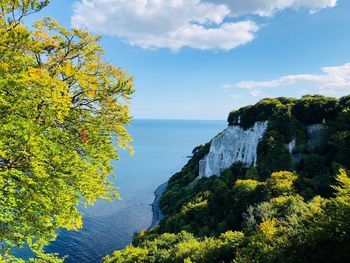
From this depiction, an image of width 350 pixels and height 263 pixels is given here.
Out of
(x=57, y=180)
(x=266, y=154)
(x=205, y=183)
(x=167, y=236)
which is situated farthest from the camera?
(x=205, y=183)

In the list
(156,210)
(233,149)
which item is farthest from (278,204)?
(156,210)

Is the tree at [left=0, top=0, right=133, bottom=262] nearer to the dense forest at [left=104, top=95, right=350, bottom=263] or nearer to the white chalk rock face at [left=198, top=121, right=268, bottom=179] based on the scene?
the dense forest at [left=104, top=95, right=350, bottom=263]

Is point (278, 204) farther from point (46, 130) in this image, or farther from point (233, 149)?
point (233, 149)

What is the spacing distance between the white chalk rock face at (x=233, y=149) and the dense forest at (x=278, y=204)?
81.3 inches

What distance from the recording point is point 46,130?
14.9 m

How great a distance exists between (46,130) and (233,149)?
224 feet

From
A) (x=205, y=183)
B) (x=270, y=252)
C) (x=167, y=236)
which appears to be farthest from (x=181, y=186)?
(x=270, y=252)

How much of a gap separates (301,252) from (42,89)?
59.0ft

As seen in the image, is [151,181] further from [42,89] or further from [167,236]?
[42,89]

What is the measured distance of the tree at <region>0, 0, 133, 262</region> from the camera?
13.3 m

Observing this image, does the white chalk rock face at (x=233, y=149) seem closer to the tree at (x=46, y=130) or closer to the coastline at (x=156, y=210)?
the coastline at (x=156, y=210)

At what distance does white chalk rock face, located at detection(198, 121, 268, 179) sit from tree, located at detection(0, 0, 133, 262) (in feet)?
183

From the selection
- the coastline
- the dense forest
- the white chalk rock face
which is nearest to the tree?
the dense forest

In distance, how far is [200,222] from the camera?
56656 millimetres
